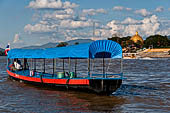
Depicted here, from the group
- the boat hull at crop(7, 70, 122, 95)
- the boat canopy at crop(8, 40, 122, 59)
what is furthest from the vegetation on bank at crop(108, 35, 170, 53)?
the boat hull at crop(7, 70, 122, 95)

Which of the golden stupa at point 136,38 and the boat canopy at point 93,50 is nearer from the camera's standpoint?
the boat canopy at point 93,50

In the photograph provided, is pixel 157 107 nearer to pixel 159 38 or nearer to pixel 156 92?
pixel 156 92

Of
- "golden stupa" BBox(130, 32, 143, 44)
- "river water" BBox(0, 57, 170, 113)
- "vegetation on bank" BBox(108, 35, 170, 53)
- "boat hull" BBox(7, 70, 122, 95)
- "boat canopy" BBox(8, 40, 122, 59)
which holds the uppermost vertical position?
"golden stupa" BBox(130, 32, 143, 44)

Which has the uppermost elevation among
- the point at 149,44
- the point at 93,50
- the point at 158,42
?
the point at 158,42

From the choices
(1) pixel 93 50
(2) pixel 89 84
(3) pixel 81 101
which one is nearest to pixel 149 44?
(1) pixel 93 50

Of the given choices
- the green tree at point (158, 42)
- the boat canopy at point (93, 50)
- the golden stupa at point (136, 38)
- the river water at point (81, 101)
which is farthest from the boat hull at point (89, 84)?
the golden stupa at point (136, 38)

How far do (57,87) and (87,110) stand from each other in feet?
17.1

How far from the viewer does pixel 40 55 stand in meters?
21.5

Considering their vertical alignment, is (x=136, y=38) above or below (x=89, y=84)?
above

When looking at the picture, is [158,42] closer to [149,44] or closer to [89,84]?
[149,44]

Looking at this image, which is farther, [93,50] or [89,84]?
[93,50]

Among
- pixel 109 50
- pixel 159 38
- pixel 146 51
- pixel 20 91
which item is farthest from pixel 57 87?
pixel 159 38

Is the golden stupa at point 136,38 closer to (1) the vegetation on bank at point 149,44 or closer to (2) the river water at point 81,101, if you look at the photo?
(1) the vegetation on bank at point 149,44

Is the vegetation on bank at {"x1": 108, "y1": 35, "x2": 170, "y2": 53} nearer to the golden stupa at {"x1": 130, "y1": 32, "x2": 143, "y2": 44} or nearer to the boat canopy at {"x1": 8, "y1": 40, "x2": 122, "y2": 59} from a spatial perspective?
the golden stupa at {"x1": 130, "y1": 32, "x2": 143, "y2": 44}
